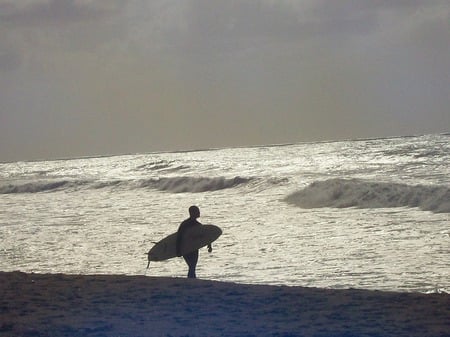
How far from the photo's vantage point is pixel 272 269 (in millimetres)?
15383

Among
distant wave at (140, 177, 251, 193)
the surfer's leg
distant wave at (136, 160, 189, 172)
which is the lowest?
the surfer's leg

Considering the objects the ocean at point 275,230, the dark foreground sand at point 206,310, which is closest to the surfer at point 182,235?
the ocean at point 275,230

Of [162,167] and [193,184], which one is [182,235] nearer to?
Result: [193,184]

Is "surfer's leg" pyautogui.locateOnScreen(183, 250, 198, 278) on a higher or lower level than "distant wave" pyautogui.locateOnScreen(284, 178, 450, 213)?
lower

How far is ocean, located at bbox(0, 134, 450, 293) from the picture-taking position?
1509 cm

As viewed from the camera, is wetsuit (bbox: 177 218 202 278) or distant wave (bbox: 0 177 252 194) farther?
distant wave (bbox: 0 177 252 194)

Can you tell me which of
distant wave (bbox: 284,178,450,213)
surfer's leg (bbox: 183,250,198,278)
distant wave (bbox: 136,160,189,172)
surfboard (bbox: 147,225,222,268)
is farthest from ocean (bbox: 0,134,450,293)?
distant wave (bbox: 136,160,189,172)

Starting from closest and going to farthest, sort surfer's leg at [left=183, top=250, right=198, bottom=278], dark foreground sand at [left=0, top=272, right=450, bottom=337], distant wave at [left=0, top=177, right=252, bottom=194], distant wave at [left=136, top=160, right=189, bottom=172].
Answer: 1. dark foreground sand at [left=0, top=272, right=450, bottom=337]
2. surfer's leg at [left=183, top=250, right=198, bottom=278]
3. distant wave at [left=0, top=177, right=252, bottom=194]
4. distant wave at [left=136, top=160, right=189, bottom=172]

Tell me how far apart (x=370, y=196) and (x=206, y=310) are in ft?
77.8

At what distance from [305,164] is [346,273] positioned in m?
49.4

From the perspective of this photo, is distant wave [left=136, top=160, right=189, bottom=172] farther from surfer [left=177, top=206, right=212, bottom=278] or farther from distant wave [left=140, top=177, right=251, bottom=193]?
surfer [left=177, top=206, right=212, bottom=278]

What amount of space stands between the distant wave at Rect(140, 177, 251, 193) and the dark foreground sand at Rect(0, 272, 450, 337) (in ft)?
126

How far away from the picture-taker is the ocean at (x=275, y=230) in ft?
49.5

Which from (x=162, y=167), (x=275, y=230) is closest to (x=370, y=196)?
(x=275, y=230)
